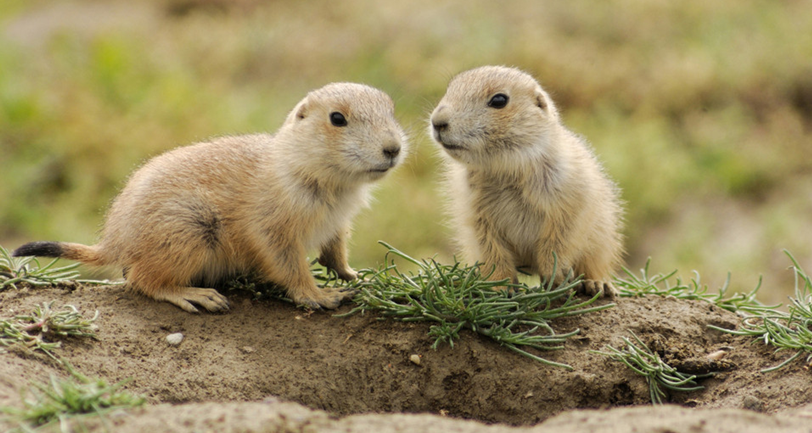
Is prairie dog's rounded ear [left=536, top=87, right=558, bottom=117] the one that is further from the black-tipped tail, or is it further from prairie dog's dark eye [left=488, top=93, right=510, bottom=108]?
the black-tipped tail

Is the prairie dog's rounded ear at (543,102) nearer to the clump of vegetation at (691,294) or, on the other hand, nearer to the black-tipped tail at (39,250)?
the clump of vegetation at (691,294)

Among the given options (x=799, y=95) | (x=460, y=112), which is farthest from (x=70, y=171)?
(x=799, y=95)

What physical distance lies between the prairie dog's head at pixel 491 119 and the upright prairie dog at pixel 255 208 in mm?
385

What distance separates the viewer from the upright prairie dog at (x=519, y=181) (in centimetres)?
519

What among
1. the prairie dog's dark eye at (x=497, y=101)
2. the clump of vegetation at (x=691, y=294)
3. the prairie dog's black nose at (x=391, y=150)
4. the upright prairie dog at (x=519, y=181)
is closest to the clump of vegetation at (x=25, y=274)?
the prairie dog's black nose at (x=391, y=150)

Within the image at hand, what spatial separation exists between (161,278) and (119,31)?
12.1 m

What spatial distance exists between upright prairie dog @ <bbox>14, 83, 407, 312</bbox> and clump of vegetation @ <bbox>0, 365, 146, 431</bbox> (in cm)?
156

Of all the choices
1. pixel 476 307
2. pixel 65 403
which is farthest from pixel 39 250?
pixel 476 307

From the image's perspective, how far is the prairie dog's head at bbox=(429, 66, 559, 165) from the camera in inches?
202

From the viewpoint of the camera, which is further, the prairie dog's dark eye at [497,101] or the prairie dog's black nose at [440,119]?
the prairie dog's dark eye at [497,101]

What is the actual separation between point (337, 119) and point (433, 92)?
806 centimetres

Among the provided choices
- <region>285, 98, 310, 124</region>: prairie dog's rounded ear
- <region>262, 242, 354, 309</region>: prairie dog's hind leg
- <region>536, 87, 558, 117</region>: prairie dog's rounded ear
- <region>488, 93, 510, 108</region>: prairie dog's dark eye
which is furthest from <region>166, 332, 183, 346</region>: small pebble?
<region>536, 87, 558, 117</region>: prairie dog's rounded ear

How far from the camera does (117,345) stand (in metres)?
4.59

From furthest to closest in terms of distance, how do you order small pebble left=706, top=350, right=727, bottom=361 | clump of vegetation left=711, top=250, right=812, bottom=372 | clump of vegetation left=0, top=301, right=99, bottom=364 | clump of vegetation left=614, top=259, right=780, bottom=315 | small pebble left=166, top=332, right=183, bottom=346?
clump of vegetation left=614, top=259, right=780, bottom=315 → small pebble left=706, top=350, right=727, bottom=361 → small pebble left=166, top=332, right=183, bottom=346 → clump of vegetation left=711, top=250, right=812, bottom=372 → clump of vegetation left=0, top=301, right=99, bottom=364
